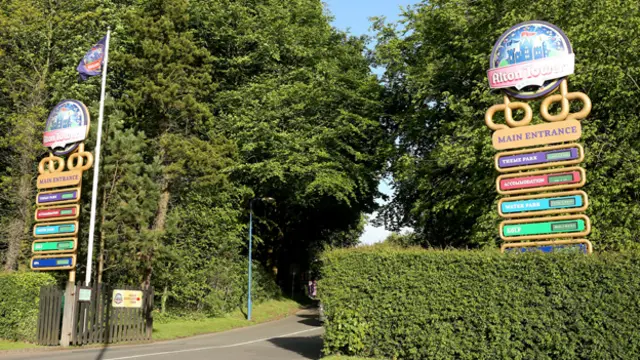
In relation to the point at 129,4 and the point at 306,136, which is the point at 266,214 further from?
the point at 129,4

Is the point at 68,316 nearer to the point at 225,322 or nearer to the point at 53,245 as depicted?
the point at 53,245

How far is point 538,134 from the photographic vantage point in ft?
45.5

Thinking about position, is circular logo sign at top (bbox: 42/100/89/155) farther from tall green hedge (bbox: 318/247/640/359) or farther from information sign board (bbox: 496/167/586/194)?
information sign board (bbox: 496/167/586/194)

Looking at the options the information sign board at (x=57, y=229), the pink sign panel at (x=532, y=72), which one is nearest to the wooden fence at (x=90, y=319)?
the information sign board at (x=57, y=229)

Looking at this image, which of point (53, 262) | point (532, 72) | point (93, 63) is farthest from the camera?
point (93, 63)

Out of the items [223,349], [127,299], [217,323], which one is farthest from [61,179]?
[217,323]

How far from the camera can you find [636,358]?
1068 centimetres

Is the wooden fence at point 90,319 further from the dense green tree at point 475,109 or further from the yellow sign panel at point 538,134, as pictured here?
the yellow sign panel at point 538,134

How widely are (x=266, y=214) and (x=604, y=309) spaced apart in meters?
28.6

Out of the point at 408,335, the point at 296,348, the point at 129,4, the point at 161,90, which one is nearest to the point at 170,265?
the point at 161,90

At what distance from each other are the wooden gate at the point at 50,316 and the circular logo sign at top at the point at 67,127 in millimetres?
5150

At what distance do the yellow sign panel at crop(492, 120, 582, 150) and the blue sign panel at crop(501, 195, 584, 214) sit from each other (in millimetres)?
1412

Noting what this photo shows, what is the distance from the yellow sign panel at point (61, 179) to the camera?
20.1 m

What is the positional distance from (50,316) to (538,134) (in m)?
16.6
